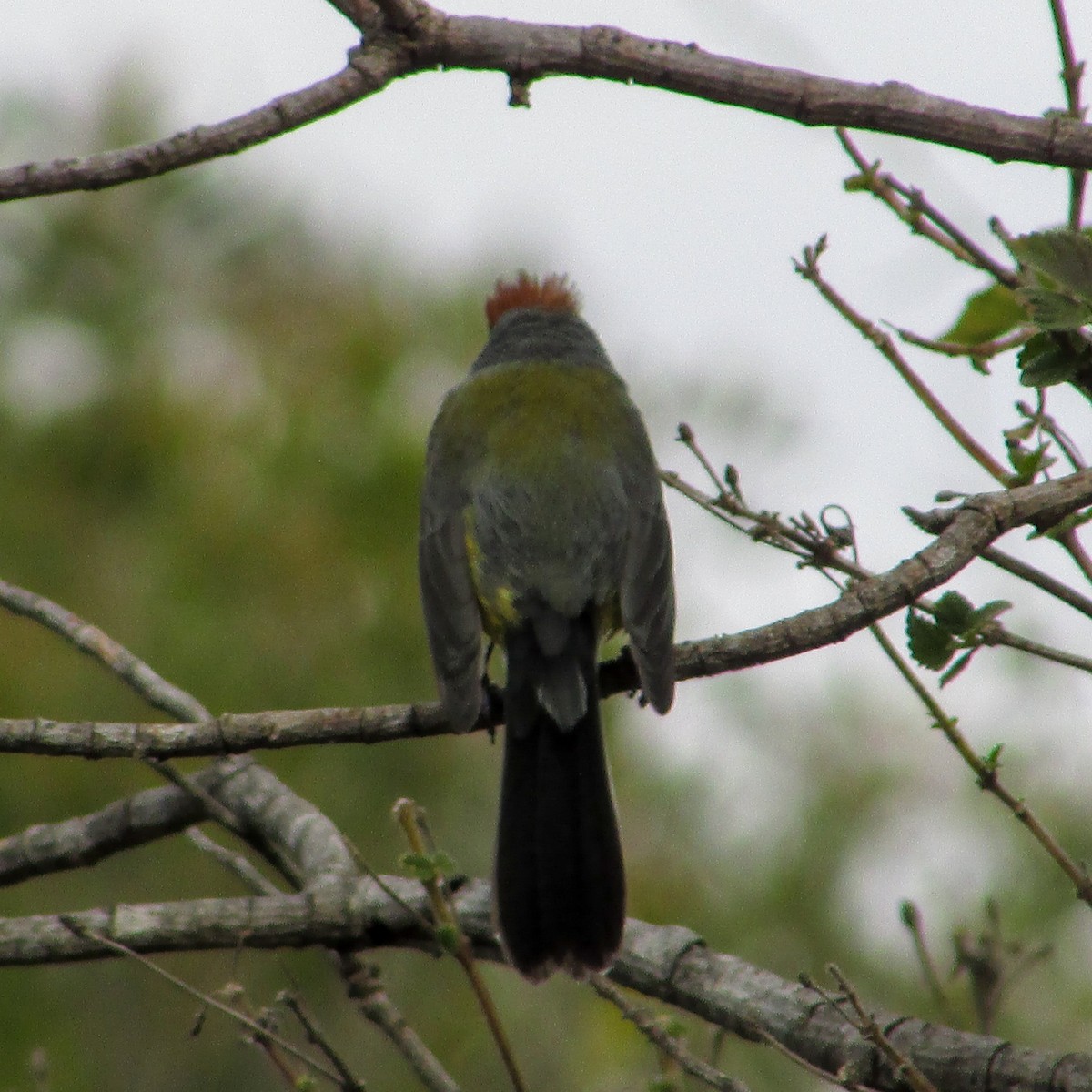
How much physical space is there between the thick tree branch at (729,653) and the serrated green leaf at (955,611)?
0.55 ft

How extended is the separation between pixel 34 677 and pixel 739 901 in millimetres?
4497

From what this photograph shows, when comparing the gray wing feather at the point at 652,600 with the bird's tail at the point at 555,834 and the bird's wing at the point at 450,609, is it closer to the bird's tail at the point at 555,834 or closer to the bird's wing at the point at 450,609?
the bird's tail at the point at 555,834

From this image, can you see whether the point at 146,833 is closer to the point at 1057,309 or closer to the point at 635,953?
the point at 635,953

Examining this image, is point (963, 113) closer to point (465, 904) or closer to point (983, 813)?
point (465, 904)

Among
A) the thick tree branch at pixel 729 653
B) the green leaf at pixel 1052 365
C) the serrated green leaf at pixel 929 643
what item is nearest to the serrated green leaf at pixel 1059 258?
the green leaf at pixel 1052 365

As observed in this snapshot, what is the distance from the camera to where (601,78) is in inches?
106

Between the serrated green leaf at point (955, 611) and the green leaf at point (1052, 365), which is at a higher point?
the green leaf at point (1052, 365)

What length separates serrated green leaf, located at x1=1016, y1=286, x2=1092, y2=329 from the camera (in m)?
2.47

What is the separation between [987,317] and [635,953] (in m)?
1.56

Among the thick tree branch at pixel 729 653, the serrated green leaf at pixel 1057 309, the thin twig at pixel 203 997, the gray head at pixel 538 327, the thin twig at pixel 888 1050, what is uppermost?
the gray head at pixel 538 327

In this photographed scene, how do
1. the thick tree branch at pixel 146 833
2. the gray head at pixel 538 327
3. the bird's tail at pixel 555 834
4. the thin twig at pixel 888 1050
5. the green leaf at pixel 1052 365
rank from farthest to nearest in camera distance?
the gray head at pixel 538 327 < the thick tree branch at pixel 146 833 < the bird's tail at pixel 555 834 < the green leaf at pixel 1052 365 < the thin twig at pixel 888 1050

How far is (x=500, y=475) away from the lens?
441 cm

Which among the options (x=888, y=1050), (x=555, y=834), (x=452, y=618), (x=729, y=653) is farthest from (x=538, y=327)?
(x=888, y=1050)

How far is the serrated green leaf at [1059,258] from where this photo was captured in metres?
2.47
